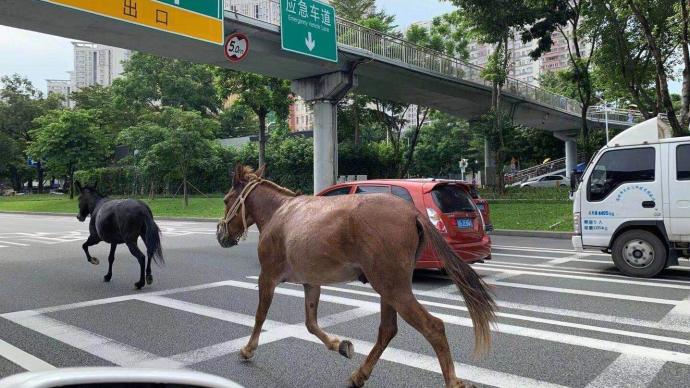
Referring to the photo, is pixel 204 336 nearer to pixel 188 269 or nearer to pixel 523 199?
pixel 188 269

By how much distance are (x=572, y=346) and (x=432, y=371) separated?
1.55m

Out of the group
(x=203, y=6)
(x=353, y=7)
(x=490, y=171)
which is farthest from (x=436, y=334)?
(x=353, y=7)

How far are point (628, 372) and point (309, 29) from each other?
15.1 meters

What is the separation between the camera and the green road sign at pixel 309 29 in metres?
16.7

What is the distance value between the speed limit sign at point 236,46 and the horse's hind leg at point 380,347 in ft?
44.6

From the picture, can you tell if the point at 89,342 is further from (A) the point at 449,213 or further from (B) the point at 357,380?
(A) the point at 449,213

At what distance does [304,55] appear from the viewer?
17.5 m

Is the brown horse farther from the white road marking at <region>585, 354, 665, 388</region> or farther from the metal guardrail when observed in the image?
the metal guardrail

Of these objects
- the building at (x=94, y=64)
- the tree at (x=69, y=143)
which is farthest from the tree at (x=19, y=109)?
the building at (x=94, y=64)

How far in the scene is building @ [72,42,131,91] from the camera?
116m

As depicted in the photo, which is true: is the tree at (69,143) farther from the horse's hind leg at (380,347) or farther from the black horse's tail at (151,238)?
the horse's hind leg at (380,347)

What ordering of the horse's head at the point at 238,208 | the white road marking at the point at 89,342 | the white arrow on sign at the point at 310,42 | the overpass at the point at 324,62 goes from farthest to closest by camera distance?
the white arrow on sign at the point at 310,42 < the overpass at the point at 324,62 < the horse's head at the point at 238,208 < the white road marking at the point at 89,342

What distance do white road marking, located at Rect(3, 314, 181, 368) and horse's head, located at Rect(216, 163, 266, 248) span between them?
4.24ft

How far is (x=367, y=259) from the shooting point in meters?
3.92
